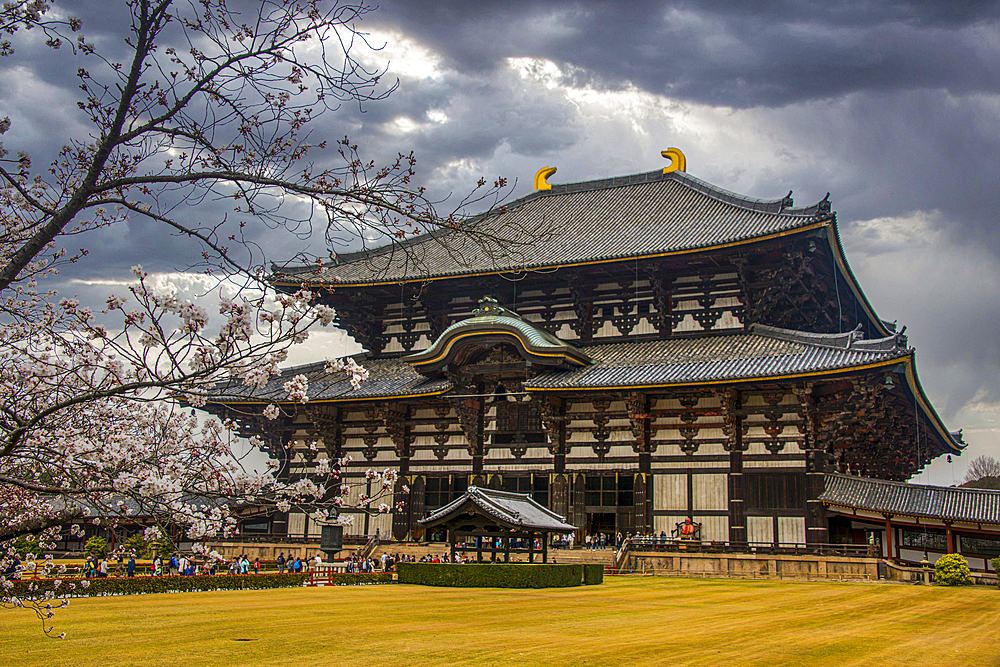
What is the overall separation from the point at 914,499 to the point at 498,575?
54.5ft

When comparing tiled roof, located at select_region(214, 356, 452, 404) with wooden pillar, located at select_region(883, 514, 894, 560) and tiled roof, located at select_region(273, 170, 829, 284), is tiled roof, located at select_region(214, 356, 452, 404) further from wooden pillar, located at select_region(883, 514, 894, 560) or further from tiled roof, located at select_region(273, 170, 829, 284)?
wooden pillar, located at select_region(883, 514, 894, 560)

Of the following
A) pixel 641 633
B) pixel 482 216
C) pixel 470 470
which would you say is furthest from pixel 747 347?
pixel 482 216

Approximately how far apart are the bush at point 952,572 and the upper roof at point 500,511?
12544mm

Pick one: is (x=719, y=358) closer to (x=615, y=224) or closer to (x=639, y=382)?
(x=639, y=382)

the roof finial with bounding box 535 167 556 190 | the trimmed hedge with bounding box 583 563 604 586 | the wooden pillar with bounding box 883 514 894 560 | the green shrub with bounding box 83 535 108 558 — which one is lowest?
the green shrub with bounding box 83 535 108 558

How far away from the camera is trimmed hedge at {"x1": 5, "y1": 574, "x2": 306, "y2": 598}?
69.8 ft

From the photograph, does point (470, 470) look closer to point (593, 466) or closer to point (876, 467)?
point (593, 466)

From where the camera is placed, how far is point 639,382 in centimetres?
3241

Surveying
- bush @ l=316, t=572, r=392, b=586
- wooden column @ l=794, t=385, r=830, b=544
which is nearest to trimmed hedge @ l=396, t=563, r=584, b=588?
bush @ l=316, t=572, r=392, b=586

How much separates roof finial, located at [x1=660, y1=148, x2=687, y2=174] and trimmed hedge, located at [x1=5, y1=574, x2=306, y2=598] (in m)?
29.5

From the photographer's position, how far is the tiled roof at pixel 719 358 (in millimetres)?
30281

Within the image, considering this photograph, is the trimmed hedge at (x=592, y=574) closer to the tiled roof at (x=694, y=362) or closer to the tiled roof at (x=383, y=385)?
the tiled roof at (x=694, y=362)

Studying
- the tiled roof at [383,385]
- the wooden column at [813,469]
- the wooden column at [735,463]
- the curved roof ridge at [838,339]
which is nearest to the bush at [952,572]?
the wooden column at [813,469]

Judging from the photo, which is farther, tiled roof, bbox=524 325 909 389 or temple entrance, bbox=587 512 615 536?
temple entrance, bbox=587 512 615 536
